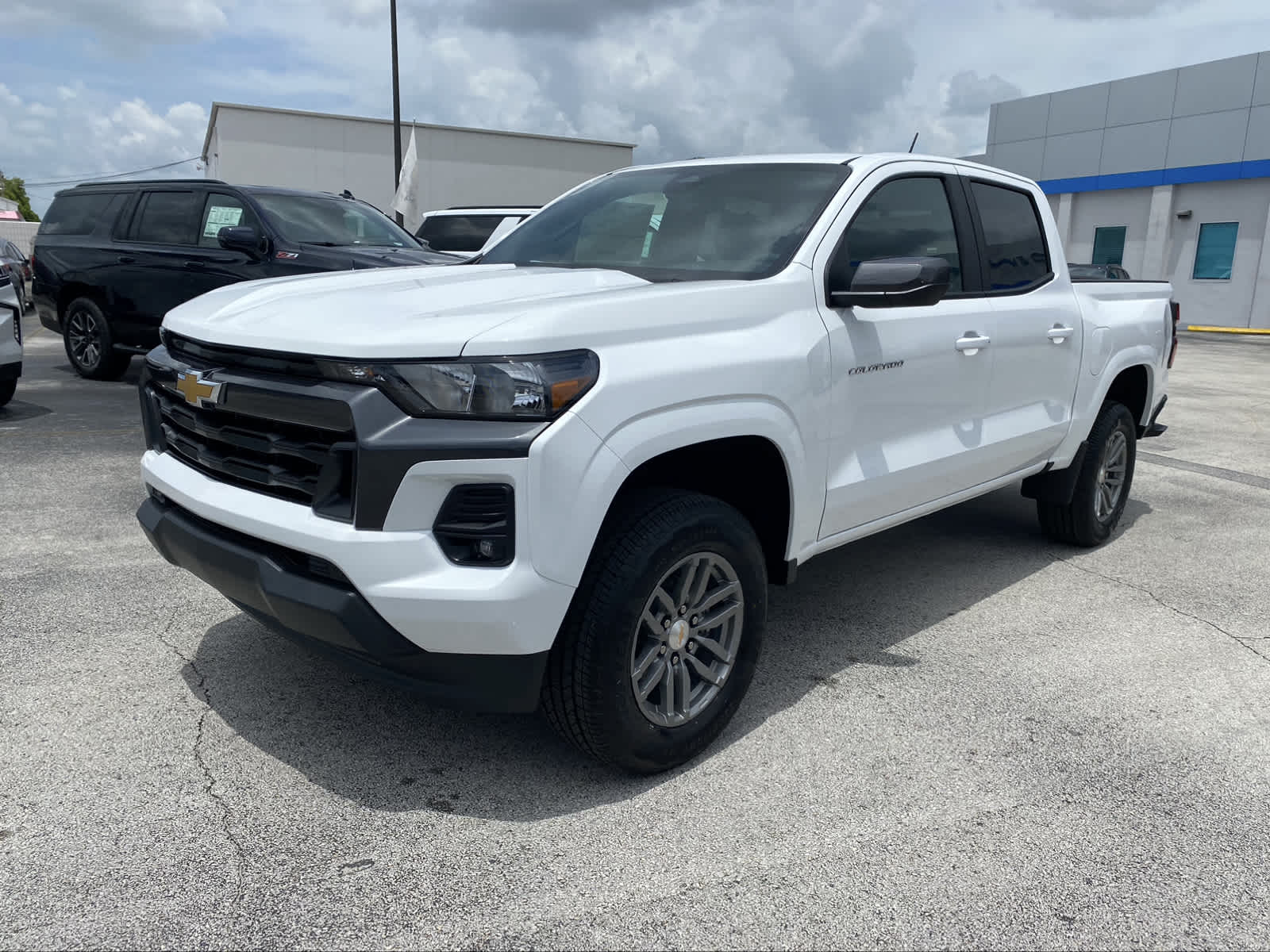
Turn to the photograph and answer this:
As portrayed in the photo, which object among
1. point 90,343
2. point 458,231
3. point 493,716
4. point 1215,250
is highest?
point 1215,250

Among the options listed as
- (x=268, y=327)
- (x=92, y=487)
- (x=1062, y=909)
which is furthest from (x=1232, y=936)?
(x=92, y=487)

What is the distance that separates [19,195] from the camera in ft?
314

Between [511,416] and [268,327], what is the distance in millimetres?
781

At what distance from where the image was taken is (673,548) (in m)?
2.77

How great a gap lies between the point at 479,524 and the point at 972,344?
231 cm

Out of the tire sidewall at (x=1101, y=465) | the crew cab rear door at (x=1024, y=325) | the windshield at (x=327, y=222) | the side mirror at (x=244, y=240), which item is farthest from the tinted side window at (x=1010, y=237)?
the windshield at (x=327, y=222)

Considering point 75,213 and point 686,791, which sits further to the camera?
point 75,213

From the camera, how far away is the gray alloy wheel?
2.84m

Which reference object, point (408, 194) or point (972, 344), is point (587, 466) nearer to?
point (972, 344)

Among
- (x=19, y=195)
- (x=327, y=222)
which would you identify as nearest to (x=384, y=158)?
(x=327, y=222)

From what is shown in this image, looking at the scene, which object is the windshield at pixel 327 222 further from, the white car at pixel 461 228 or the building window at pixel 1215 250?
the building window at pixel 1215 250

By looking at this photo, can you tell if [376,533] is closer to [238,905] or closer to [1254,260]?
[238,905]

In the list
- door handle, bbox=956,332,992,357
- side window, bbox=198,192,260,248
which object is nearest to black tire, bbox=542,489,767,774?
door handle, bbox=956,332,992,357

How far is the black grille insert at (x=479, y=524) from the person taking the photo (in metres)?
2.42
